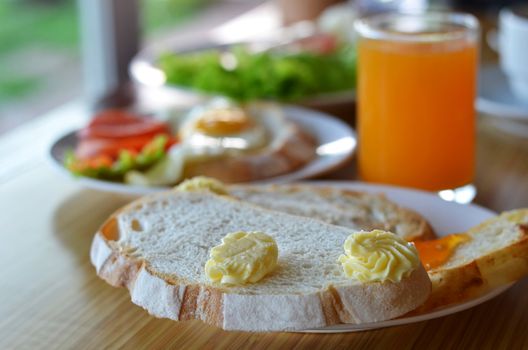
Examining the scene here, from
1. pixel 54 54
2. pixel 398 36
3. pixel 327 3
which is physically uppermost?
pixel 398 36

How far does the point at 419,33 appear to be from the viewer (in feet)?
5.20

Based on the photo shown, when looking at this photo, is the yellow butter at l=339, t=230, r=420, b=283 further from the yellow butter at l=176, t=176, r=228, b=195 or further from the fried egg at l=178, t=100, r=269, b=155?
the fried egg at l=178, t=100, r=269, b=155

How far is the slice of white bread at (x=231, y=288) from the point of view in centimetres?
99

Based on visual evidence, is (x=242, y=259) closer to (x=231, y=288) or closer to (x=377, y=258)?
(x=231, y=288)

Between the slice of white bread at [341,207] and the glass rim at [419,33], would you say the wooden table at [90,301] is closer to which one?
the slice of white bread at [341,207]

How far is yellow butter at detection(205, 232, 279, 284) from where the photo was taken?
40.5 inches

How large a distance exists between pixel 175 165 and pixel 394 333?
661 millimetres

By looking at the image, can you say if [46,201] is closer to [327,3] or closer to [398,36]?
[398,36]

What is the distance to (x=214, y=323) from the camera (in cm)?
102

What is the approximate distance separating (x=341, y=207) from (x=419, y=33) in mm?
404

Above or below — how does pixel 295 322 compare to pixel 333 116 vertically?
above

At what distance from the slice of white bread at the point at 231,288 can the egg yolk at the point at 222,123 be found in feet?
1.55

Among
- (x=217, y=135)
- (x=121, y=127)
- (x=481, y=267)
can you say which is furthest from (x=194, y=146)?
(x=481, y=267)

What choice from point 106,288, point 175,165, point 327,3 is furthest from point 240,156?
point 327,3
